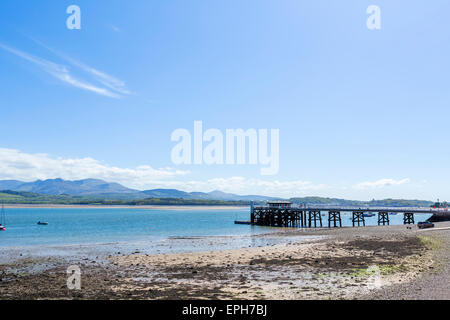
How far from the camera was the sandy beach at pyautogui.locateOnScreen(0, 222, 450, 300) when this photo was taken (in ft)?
58.9

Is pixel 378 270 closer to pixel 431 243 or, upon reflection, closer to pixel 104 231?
pixel 431 243

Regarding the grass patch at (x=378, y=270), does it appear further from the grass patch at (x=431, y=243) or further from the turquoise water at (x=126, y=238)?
the turquoise water at (x=126, y=238)

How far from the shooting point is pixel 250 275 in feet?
76.7

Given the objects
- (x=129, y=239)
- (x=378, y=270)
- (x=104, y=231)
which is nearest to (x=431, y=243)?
(x=378, y=270)

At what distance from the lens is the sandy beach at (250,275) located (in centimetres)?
1794

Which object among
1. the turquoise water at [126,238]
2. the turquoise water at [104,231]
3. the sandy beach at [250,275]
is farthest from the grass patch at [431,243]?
the turquoise water at [104,231]

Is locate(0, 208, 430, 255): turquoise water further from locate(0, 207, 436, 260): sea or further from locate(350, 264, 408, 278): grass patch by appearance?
locate(350, 264, 408, 278): grass patch
